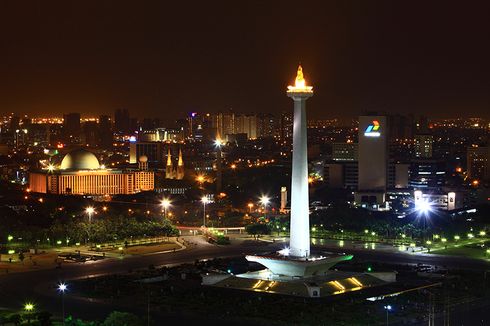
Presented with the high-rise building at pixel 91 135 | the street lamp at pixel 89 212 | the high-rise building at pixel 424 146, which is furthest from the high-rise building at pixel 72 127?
the street lamp at pixel 89 212

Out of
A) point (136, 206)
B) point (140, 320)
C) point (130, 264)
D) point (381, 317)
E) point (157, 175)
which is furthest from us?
point (157, 175)

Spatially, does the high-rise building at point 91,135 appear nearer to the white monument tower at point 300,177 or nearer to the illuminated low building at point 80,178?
the illuminated low building at point 80,178

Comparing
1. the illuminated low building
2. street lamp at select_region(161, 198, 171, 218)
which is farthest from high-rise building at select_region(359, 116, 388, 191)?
street lamp at select_region(161, 198, 171, 218)

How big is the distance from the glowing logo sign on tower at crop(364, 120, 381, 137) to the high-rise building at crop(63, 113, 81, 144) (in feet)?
238

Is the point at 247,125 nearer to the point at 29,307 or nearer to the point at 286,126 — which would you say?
the point at 286,126

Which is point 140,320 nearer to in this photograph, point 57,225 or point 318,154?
point 57,225

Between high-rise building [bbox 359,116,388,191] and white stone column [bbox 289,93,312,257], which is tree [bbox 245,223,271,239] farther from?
high-rise building [bbox 359,116,388,191]

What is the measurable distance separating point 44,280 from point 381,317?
1417 centimetres

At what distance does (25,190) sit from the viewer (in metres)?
82.1

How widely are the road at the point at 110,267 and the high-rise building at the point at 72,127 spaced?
97.9 m

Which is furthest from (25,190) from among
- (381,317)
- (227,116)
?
(227,116)

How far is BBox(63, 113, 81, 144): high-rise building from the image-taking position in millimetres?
155275

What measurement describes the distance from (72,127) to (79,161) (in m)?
80.9

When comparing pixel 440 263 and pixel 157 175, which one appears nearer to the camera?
pixel 440 263
